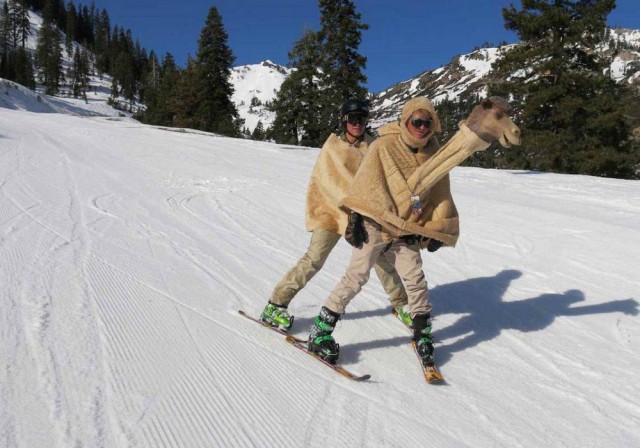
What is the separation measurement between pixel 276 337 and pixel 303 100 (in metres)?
33.1

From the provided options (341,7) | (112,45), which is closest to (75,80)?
(112,45)

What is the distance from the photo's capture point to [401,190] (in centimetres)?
327

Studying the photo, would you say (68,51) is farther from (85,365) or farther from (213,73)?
(85,365)

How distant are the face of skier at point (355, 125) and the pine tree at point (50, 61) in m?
81.3

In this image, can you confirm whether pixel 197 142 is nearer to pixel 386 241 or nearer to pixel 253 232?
pixel 253 232

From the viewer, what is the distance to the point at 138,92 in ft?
300

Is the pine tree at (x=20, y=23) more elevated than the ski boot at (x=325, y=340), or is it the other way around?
the pine tree at (x=20, y=23)

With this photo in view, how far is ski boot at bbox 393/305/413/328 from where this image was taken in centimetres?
407

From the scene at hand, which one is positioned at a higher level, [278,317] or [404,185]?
[404,185]

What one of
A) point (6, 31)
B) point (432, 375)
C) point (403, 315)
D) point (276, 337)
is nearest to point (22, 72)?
point (6, 31)

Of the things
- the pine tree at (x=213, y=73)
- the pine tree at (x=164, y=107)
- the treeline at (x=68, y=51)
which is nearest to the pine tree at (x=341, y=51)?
the pine tree at (x=213, y=73)

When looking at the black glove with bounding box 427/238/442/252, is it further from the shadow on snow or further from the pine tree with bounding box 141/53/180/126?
the pine tree with bounding box 141/53/180/126

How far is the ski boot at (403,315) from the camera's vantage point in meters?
4.07

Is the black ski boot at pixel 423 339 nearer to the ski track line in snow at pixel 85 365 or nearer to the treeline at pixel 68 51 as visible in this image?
the ski track line in snow at pixel 85 365
